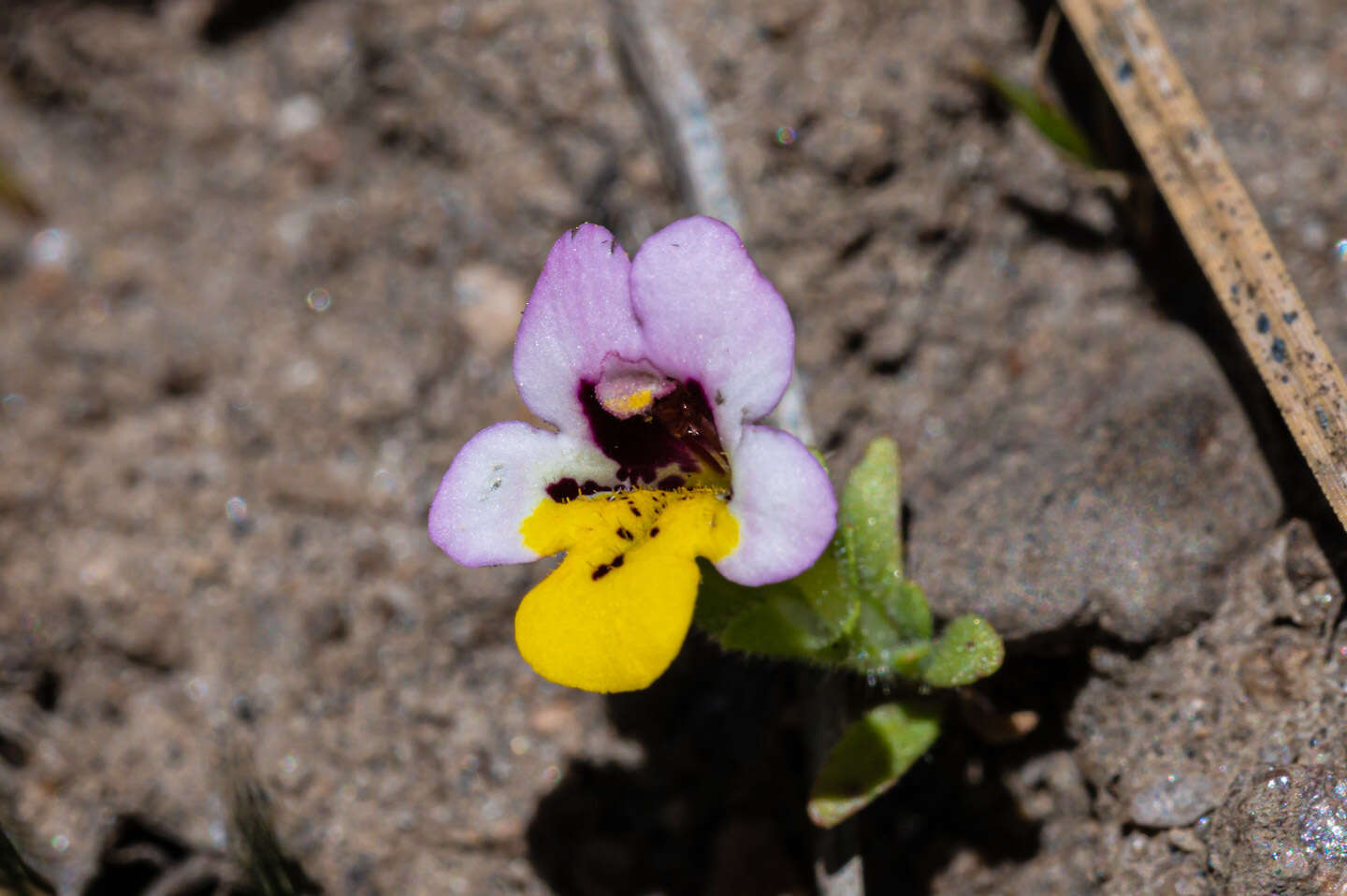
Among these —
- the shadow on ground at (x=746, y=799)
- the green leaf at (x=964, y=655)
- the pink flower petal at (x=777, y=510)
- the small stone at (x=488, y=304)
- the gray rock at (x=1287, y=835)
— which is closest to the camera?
the pink flower petal at (x=777, y=510)

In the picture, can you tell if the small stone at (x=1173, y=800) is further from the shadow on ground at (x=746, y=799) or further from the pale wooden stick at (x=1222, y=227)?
the pale wooden stick at (x=1222, y=227)

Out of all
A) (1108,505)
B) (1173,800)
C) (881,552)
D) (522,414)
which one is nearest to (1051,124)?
(1108,505)

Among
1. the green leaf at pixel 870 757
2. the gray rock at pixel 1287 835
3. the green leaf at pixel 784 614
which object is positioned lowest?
the green leaf at pixel 870 757

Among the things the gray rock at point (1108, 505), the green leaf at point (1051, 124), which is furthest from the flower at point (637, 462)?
the green leaf at point (1051, 124)

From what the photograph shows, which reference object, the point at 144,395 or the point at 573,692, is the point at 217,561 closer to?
the point at 144,395

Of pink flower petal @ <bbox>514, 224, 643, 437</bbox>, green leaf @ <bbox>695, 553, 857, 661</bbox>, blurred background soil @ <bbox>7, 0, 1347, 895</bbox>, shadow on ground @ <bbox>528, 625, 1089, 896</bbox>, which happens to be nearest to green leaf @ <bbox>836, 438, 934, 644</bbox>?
green leaf @ <bbox>695, 553, 857, 661</bbox>

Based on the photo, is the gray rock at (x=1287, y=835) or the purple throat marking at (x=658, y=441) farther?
the purple throat marking at (x=658, y=441)

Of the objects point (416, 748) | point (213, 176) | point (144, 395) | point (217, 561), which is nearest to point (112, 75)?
point (213, 176)
